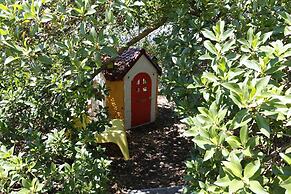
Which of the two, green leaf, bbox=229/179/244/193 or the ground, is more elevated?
the ground

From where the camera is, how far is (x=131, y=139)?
7098 millimetres

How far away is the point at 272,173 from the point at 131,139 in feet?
18.4

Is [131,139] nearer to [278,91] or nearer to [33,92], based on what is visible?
[33,92]

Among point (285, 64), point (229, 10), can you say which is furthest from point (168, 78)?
point (285, 64)

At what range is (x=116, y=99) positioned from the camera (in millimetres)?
7219

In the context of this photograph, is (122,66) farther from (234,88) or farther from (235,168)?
(235,168)

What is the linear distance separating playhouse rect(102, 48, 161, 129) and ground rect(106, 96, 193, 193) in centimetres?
35

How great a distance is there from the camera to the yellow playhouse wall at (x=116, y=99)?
281 inches

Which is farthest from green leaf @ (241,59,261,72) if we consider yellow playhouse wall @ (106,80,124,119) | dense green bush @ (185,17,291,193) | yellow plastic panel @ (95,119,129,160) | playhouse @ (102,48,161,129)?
yellow playhouse wall @ (106,80,124,119)

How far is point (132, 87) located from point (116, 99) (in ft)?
1.41

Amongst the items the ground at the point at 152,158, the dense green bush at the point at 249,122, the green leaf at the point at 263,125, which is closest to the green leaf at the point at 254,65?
the dense green bush at the point at 249,122

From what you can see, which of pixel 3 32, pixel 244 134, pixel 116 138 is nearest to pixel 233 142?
pixel 244 134

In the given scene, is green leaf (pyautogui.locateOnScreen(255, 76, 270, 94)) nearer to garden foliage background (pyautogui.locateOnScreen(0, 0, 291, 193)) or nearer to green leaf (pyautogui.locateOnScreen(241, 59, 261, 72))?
garden foliage background (pyautogui.locateOnScreen(0, 0, 291, 193))

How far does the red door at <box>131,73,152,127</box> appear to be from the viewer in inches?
292
